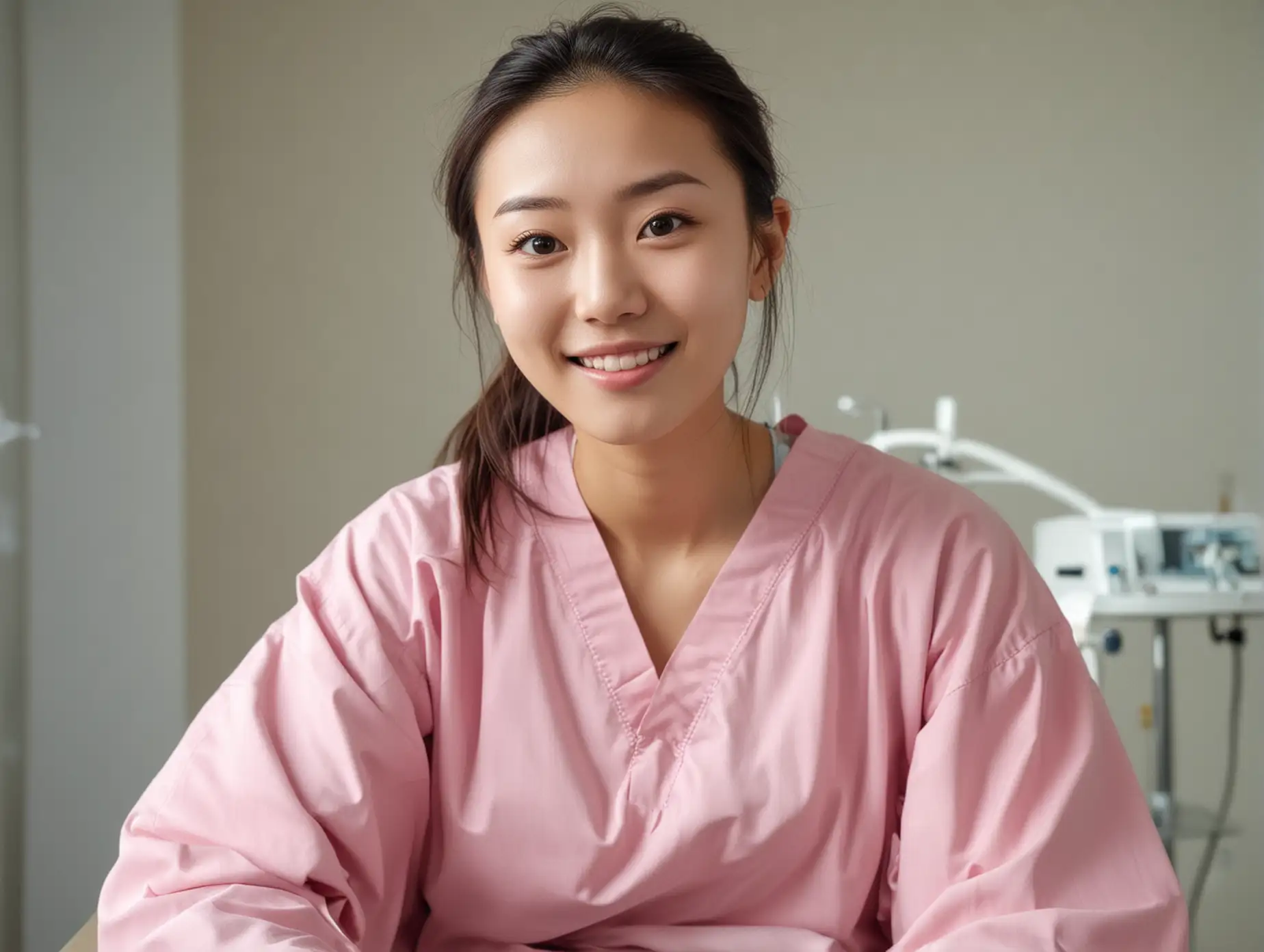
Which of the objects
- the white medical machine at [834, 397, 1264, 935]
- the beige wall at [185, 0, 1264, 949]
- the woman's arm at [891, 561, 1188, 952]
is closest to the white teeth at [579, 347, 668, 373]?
the woman's arm at [891, 561, 1188, 952]

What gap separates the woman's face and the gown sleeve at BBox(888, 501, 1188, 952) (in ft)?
0.94

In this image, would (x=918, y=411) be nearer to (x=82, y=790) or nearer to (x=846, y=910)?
(x=82, y=790)

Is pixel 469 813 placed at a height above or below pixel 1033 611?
below

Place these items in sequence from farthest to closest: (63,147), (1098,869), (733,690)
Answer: (63,147) → (733,690) → (1098,869)

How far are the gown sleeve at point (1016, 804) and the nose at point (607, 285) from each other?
1.14 ft

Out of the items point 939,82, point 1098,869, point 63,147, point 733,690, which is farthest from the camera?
point 939,82

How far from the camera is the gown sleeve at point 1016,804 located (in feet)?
3.28

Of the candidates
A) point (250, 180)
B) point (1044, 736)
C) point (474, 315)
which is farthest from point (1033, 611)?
point (250, 180)

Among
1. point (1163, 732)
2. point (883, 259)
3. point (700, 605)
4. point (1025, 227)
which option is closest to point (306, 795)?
point (700, 605)

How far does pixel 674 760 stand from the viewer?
111 cm

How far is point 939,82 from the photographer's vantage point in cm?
345

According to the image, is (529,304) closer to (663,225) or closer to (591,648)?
(663,225)

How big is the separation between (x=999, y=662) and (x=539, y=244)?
499 millimetres

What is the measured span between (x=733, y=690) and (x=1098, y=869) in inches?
12.2
